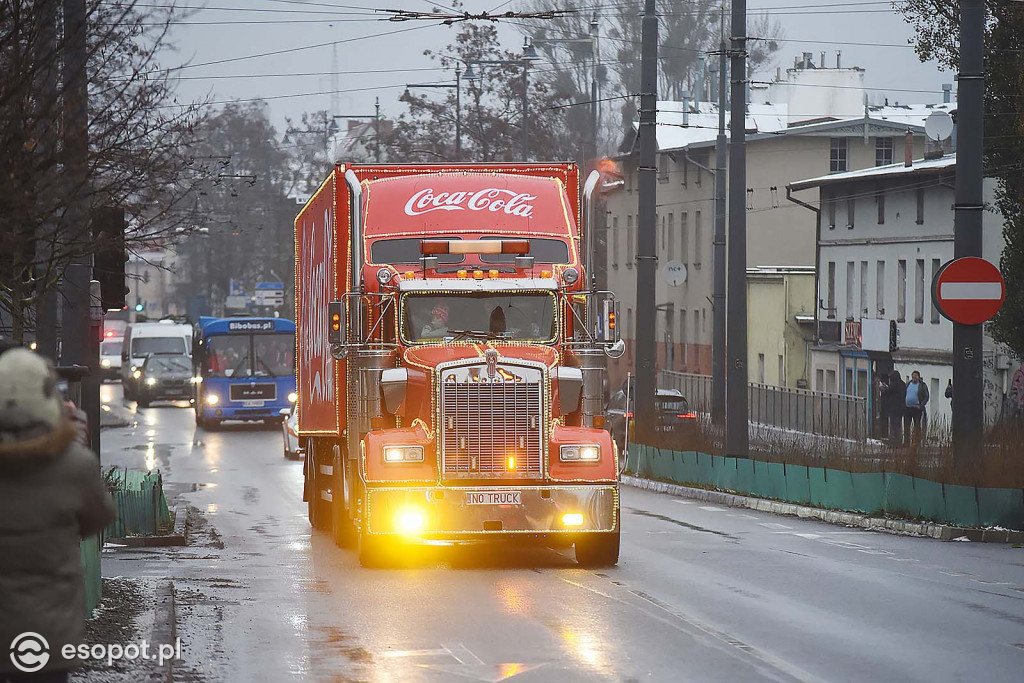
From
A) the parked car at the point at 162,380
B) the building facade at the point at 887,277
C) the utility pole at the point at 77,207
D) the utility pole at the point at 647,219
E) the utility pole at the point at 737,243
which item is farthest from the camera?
the parked car at the point at 162,380

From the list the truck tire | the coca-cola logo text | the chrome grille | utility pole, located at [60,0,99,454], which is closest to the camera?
utility pole, located at [60,0,99,454]

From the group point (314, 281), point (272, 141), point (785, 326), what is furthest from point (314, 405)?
point (272, 141)

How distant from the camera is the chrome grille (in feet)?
56.6

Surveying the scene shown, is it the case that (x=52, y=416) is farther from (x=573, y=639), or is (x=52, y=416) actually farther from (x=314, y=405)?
(x=314, y=405)

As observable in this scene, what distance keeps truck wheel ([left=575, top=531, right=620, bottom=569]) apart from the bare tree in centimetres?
485

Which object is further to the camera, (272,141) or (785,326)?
(272,141)

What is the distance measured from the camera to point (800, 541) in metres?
20.8

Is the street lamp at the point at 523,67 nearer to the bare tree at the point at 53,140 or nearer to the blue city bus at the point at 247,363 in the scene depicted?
the blue city bus at the point at 247,363

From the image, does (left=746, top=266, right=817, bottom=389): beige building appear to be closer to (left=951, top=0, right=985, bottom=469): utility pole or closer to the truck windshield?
(left=951, top=0, right=985, bottom=469): utility pole

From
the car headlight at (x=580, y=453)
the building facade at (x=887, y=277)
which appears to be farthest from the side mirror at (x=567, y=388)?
the building facade at (x=887, y=277)

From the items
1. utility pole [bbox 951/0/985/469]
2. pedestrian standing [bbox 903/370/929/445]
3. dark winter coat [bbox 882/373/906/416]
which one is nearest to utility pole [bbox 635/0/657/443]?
pedestrian standing [bbox 903/370/929/445]

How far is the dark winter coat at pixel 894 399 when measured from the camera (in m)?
42.8

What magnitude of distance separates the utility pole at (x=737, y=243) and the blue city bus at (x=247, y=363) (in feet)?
73.3

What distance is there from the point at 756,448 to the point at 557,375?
1765cm
